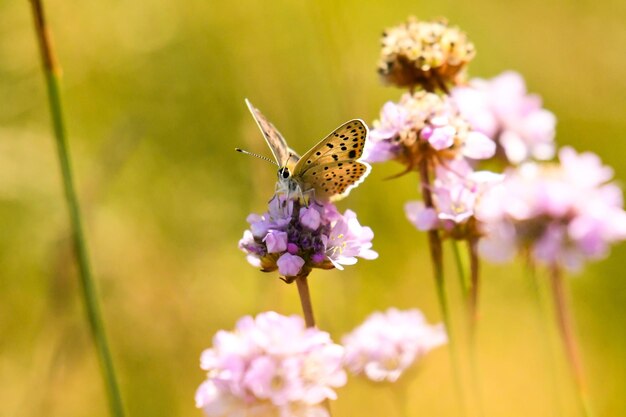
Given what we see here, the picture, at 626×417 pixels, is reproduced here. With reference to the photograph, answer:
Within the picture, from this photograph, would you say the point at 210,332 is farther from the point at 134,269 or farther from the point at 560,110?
the point at 560,110

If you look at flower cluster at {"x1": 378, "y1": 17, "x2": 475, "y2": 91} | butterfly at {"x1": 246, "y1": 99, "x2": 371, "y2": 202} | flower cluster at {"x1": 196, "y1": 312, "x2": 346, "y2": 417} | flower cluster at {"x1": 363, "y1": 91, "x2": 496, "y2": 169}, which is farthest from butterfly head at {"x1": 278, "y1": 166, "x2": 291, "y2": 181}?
flower cluster at {"x1": 196, "y1": 312, "x2": 346, "y2": 417}

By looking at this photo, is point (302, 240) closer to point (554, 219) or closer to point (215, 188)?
point (554, 219)

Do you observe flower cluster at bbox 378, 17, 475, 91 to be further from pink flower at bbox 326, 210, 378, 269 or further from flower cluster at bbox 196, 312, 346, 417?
flower cluster at bbox 196, 312, 346, 417

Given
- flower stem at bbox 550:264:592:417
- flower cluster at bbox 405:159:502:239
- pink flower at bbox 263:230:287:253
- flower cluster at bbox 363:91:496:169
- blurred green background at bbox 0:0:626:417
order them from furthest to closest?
blurred green background at bbox 0:0:626:417 < flower cluster at bbox 363:91:496:169 < flower cluster at bbox 405:159:502:239 < pink flower at bbox 263:230:287:253 < flower stem at bbox 550:264:592:417

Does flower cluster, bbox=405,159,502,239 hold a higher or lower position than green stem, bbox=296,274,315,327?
higher

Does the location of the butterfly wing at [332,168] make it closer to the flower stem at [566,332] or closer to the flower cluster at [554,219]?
the flower cluster at [554,219]

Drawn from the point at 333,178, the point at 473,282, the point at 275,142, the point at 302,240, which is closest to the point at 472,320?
the point at 473,282

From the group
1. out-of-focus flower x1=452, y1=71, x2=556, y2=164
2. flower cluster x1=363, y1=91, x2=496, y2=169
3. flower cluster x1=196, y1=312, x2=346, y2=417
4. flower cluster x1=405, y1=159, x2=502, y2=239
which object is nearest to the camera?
flower cluster x1=196, y1=312, x2=346, y2=417

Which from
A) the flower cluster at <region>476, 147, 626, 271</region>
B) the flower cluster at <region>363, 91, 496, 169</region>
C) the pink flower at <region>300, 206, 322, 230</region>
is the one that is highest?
the flower cluster at <region>363, 91, 496, 169</region>
